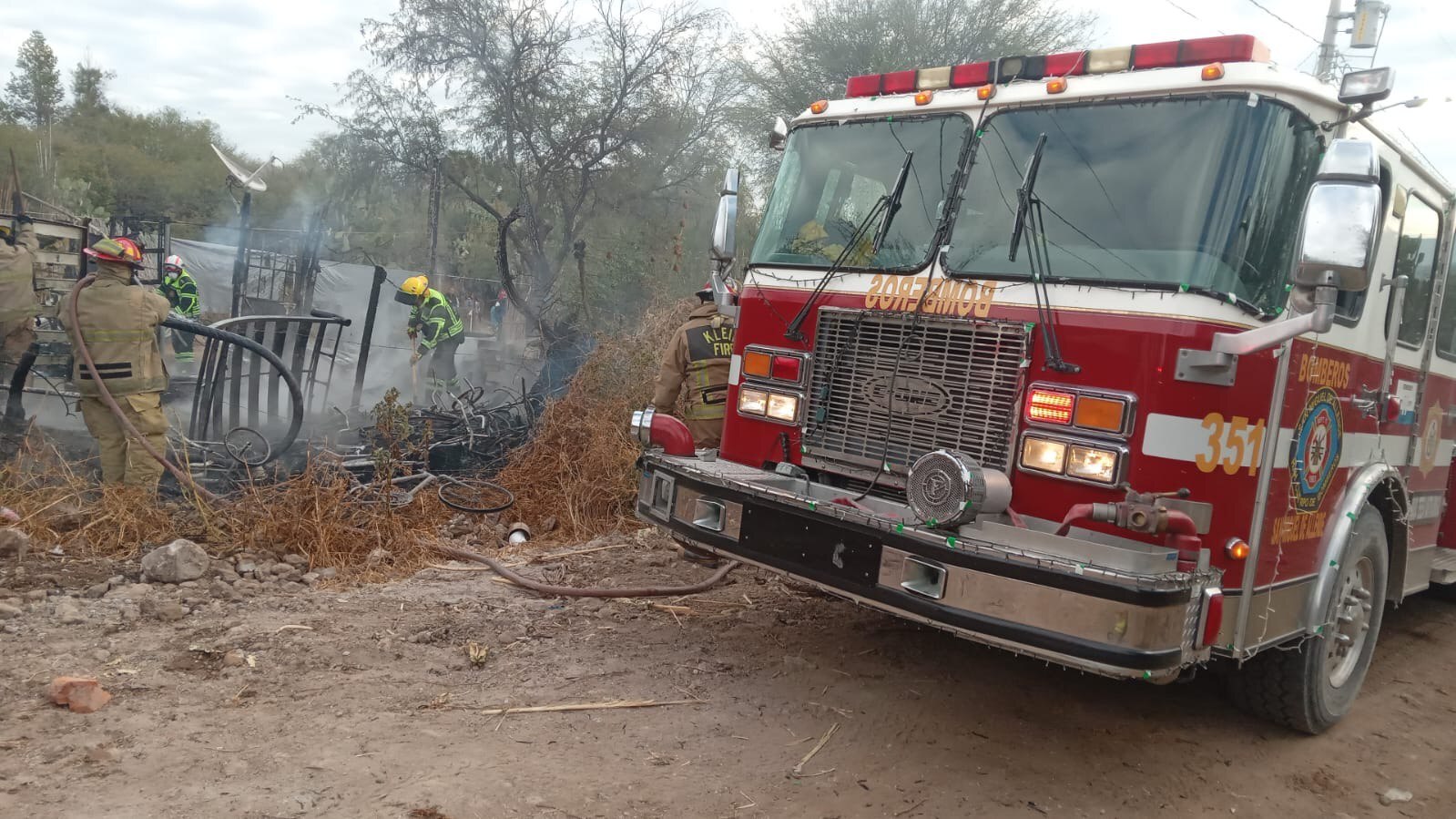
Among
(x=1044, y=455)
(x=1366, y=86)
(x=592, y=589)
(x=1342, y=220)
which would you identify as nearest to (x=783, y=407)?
(x=1044, y=455)

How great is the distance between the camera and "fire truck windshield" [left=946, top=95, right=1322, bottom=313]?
3.54 meters

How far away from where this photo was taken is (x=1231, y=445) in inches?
138

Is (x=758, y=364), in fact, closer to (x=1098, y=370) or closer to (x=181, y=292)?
(x=1098, y=370)

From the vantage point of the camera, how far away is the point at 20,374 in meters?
7.15

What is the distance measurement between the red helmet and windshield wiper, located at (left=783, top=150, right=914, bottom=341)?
464cm

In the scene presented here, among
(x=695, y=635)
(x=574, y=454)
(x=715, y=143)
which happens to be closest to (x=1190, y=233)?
(x=695, y=635)

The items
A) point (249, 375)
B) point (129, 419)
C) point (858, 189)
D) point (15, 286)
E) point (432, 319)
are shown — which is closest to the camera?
point (858, 189)

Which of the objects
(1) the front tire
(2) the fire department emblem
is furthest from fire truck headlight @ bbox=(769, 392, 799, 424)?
(1) the front tire

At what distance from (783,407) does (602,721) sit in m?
1.50

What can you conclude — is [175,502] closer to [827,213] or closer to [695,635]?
[695,635]

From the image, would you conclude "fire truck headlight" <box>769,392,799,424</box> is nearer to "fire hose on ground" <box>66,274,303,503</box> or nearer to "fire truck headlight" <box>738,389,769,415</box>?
"fire truck headlight" <box>738,389,769,415</box>

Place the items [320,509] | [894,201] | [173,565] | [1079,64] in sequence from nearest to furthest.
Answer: [1079,64]
[894,201]
[173,565]
[320,509]

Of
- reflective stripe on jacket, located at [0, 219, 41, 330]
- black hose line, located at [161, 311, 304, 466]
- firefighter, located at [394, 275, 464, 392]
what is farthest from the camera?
firefighter, located at [394, 275, 464, 392]

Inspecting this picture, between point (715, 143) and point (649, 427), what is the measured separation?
14.8m
